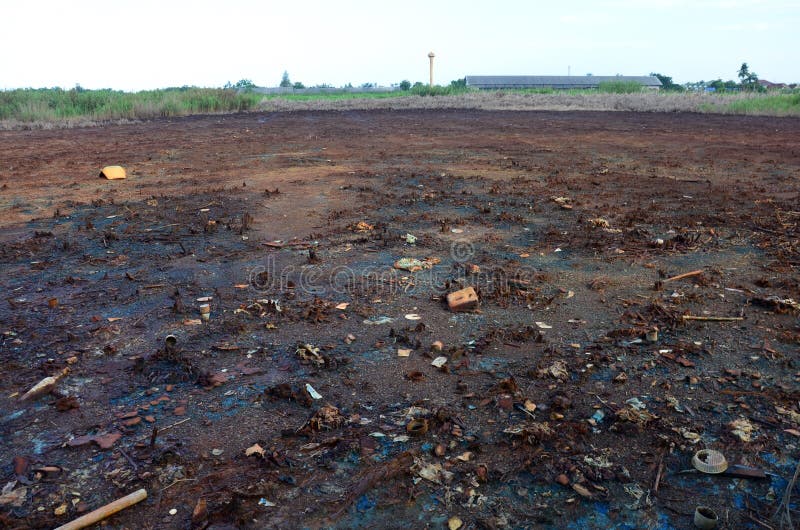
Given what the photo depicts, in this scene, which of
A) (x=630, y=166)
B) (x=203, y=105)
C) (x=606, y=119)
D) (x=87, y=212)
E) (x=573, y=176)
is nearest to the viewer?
(x=87, y=212)

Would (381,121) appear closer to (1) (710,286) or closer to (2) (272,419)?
(1) (710,286)

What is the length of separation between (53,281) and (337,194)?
4.23 meters

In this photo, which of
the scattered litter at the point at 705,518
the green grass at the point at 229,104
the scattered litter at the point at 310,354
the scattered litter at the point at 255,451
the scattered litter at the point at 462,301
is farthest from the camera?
the green grass at the point at 229,104

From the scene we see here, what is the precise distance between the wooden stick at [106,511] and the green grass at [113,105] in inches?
Answer: 945

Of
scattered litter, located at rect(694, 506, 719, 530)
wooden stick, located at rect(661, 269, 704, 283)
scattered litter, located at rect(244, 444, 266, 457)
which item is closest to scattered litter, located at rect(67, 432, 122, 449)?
scattered litter, located at rect(244, 444, 266, 457)

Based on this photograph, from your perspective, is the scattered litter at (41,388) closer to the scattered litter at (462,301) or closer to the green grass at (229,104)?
the scattered litter at (462,301)

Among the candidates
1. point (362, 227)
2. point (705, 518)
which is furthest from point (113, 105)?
point (705, 518)

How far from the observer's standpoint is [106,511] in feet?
7.22

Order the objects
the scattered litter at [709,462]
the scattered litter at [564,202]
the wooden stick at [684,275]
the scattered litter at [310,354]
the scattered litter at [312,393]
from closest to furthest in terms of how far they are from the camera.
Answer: the scattered litter at [709,462], the scattered litter at [312,393], the scattered litter at [310,354], the wooden stick at [684,275], the scattered litter at [564,202]

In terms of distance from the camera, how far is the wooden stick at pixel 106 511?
214cm

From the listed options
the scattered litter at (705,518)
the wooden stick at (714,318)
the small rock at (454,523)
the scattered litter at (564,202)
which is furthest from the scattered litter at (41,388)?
the scattered litter at (564,202)

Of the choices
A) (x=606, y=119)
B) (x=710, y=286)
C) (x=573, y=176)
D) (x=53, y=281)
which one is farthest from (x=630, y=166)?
(x=606, y=119)

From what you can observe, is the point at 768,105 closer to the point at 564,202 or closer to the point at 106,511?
the point at 564,202

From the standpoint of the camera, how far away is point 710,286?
456cm
